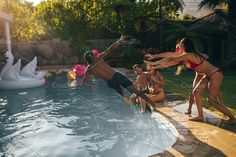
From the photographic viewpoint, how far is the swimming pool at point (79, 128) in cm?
691

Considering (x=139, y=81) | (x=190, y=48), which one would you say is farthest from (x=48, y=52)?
(x=190, y=48)

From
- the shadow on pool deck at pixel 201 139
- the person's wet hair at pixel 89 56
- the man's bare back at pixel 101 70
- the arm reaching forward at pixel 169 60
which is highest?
the person's wet hair at pixel 89 56

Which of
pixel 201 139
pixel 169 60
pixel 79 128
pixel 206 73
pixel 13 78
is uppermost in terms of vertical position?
pixel 169 60

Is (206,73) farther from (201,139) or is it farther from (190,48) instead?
(201,139)

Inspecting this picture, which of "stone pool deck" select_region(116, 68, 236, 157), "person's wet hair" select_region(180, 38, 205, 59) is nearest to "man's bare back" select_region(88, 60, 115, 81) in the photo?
"stone pool deck" select_region(116, 68, 236, 157)

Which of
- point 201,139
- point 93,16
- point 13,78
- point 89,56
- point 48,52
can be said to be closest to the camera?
point 201,139

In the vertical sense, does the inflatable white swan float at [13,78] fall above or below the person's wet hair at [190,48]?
below

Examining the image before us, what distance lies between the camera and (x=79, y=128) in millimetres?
8531

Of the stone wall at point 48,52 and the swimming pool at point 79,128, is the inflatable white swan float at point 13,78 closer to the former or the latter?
the swimming pool at point 79,128

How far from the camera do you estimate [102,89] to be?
46.7 ft

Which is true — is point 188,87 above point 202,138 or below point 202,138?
above

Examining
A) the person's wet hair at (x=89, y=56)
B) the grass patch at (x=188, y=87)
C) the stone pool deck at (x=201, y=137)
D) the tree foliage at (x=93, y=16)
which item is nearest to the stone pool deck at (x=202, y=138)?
the stone pool deck at (x=201, y=137)

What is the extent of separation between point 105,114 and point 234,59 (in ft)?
42.8

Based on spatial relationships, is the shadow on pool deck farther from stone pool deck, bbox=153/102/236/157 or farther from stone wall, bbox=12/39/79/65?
stone wall, bbox=12/39/79/65
